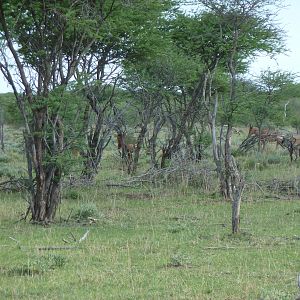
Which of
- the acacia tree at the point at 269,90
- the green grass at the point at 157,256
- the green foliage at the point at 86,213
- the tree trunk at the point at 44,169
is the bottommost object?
the green grass at the point at 157,256

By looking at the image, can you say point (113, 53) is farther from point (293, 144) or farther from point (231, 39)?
point (293, 144)

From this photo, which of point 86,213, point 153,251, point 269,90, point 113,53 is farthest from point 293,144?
point 153,251

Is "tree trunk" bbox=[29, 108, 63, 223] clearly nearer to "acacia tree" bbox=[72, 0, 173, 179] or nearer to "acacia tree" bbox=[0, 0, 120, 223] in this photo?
"acacia tree" bbox=[0, 0, 120, 223]

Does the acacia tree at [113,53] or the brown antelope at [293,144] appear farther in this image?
the brown antelope at [293,144]

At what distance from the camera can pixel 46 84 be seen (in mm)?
12805

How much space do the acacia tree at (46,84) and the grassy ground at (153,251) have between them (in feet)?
2.75

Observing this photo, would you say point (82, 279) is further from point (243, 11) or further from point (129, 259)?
point (243, 11)

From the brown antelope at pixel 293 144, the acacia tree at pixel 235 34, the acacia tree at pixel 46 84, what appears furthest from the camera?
the brown antelope at pixel 293 144

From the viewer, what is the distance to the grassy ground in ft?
25.3

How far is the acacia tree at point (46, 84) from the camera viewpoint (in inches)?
497

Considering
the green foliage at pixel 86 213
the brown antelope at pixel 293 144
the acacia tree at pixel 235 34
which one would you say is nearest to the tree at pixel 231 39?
the acacia tree at pixel 235 34

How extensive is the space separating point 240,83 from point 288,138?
3.35 metres

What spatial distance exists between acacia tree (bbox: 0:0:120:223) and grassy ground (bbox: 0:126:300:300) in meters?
0.84

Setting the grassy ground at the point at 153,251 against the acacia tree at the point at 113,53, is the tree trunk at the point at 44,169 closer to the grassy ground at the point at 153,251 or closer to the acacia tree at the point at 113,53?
the grassy ground at the point at 153,251
